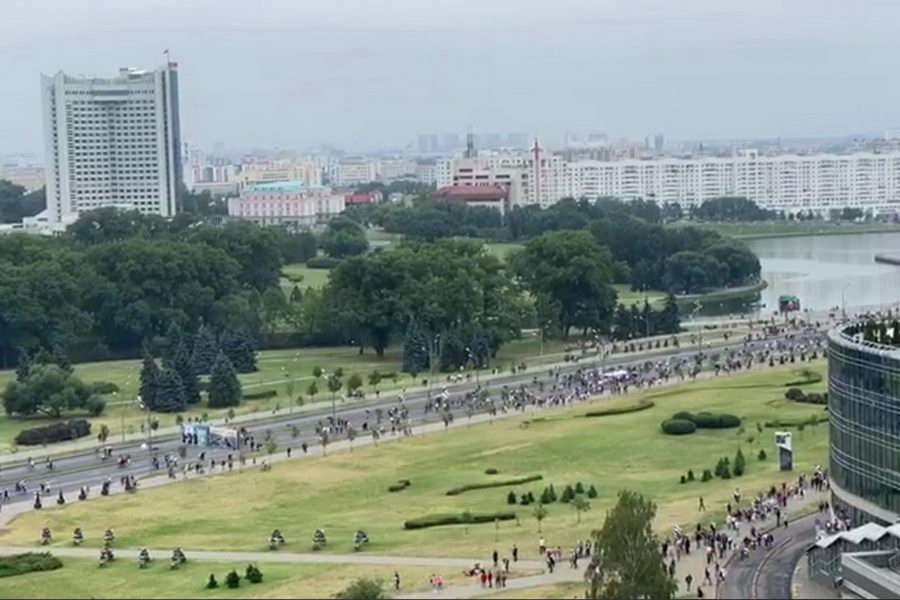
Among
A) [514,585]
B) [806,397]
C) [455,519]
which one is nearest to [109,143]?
[806,397]

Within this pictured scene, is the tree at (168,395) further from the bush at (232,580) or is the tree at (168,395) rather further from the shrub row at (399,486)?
the bush at (232,580)

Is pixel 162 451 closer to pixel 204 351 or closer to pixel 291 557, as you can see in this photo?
pixel 204 351

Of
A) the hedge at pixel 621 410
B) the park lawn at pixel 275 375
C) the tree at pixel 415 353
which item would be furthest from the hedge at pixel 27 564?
the tree at pixel 415 353

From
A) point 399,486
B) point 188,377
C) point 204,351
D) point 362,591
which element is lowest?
point 399,486

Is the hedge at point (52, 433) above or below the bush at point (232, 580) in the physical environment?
below

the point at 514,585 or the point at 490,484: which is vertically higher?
the point at 514,585

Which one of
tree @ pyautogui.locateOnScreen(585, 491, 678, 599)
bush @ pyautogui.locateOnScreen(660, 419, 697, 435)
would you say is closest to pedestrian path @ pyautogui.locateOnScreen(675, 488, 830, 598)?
tree @ pyautogui.locateOnScreen(585, 491, 678, 599)

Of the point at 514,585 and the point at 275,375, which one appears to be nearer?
the point at 514,585
